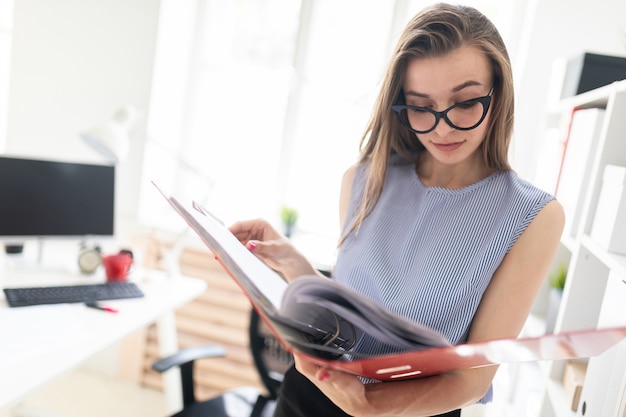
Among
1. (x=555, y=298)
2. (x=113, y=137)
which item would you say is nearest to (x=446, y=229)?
(x=555, y=298)

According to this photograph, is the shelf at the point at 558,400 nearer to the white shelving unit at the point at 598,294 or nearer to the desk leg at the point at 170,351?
the white shelving unit at the point at 598,294

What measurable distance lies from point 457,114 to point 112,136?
142 cm

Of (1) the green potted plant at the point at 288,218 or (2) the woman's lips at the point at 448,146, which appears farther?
(1) the green potted plant at the point at 288,218

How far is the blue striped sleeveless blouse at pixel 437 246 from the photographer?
Answer: 0.86 metres

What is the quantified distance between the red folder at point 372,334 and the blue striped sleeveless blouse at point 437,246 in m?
0.19

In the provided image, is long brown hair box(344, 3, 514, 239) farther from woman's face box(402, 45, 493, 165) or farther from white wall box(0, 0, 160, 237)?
white wall box(0, 0, 160, 237)

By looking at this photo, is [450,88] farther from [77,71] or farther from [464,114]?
[77,71]

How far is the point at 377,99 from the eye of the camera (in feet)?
3.38

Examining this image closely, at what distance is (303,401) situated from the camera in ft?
3.31

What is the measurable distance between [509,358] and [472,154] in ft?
1.64

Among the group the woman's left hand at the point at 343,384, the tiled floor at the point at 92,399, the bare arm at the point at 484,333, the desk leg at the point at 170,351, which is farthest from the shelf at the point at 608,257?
the tiled floor at the point at 92,399

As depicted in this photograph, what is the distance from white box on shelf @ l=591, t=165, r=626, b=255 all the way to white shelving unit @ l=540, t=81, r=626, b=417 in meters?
0.02

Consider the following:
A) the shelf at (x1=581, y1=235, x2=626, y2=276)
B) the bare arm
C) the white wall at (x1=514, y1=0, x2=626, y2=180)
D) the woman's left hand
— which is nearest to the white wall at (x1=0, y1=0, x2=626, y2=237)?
the white wall at (x1=514, y1=0, x2=626, y2=180)

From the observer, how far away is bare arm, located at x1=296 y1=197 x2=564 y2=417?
0.75m
